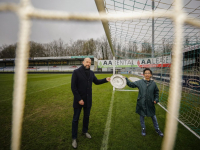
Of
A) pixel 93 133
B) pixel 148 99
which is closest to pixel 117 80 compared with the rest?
pixel 148 99

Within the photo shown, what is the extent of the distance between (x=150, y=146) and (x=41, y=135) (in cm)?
223

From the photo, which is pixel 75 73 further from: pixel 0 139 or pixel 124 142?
pixel 0 139

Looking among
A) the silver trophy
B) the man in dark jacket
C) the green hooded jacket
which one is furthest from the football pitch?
the silver trophy

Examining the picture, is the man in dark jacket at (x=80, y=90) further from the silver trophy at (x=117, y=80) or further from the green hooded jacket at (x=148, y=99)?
the green hooded jacket at (x=148, y=99)

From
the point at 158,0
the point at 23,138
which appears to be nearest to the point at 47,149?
the point at 23,138

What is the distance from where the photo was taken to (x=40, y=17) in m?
0.71

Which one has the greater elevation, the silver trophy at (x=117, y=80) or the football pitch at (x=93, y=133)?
the silver trophy at (x=117, y=80)

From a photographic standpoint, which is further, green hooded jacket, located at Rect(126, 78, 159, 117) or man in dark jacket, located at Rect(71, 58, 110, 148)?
green hooded jacket, located at Rect(126, 78, 159, 117)

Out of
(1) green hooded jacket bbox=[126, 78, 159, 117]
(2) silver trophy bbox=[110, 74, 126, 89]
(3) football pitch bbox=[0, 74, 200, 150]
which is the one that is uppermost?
(2) silver trophy bbox=[110, 74, 126, 89]

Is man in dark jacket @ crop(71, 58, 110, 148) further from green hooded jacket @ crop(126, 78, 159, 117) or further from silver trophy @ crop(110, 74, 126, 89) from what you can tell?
green hooded jacket @ crop(126, 78, 159, 117)

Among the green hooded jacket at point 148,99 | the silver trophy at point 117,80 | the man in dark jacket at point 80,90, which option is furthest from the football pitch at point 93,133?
the silver trophy at point 117,80

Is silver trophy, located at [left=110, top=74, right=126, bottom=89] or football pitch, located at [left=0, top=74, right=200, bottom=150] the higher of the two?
silver trophy, located at [left=110, top=74, right=126, bottom=89]

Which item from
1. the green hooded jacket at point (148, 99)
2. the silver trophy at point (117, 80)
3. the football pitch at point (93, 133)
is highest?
the silver trophy at point (117, 80)

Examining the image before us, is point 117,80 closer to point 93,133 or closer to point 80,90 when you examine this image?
point 80,90
